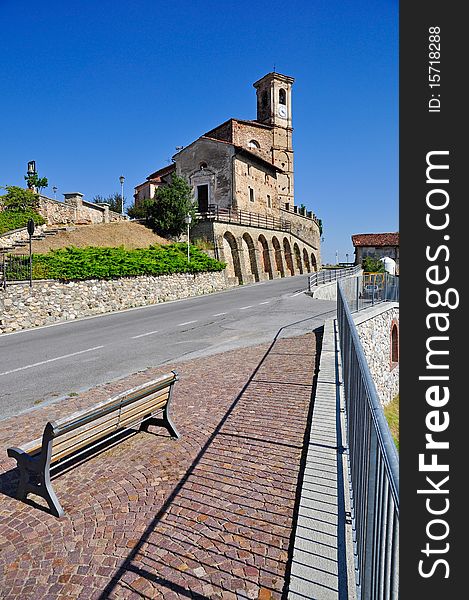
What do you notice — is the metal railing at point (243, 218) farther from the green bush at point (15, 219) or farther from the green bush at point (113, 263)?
the green bush at point (15, 219)

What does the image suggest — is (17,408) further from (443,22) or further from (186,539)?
(443,22)

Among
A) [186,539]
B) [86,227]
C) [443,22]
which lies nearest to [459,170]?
[443,22]

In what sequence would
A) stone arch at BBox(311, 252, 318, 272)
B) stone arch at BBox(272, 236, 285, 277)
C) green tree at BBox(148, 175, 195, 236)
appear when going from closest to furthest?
green tree at BBox(148, 175, 195, 236) → stone arch at BBox(272, 236, 285, 277) → stone arch at BBox(311, 252, 318, 272)

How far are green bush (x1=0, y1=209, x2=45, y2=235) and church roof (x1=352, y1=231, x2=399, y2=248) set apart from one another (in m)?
45.2

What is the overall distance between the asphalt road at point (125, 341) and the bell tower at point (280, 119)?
3876 centimetres

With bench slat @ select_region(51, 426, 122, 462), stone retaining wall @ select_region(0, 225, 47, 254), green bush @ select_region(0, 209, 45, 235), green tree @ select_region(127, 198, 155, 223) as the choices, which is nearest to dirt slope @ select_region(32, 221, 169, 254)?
stone retaining wall @ select_region(0, 225, 47, 254)

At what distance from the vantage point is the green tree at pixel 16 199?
2933cm

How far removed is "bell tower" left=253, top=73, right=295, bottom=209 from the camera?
56.8 meters

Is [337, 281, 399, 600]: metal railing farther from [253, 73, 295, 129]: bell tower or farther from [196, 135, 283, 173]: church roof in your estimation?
[253, 73, 295, 129]: bell tower

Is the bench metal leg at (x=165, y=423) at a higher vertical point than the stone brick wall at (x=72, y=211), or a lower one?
lower

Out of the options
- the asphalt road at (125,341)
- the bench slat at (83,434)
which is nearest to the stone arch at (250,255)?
the asphalt road at (125,341)

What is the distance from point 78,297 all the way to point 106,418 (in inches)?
648

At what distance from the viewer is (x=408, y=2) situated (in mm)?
2309

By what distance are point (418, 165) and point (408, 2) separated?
906mm
